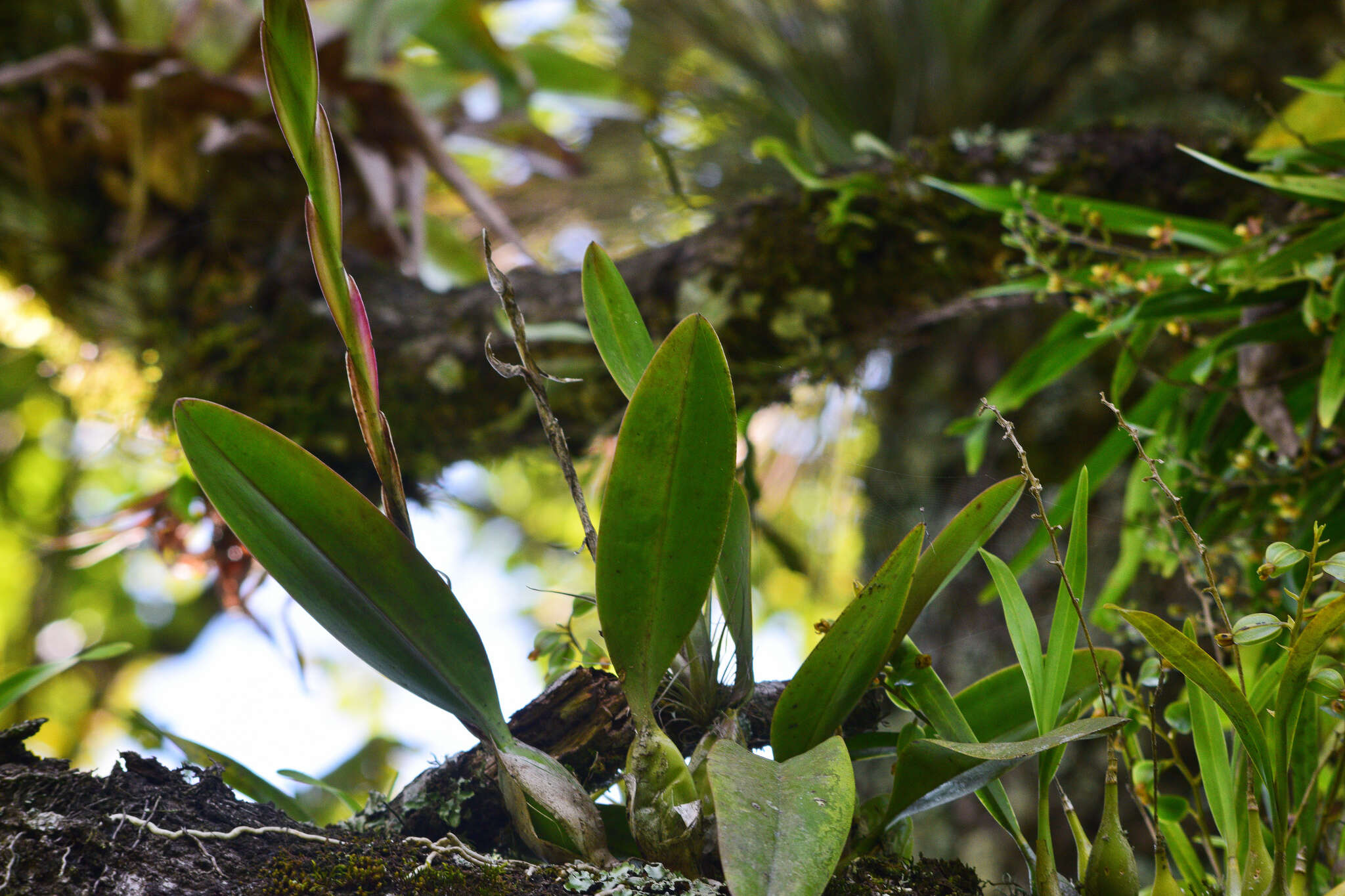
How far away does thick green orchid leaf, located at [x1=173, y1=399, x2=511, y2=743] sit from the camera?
38cm

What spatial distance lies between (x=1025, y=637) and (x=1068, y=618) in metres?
0.02

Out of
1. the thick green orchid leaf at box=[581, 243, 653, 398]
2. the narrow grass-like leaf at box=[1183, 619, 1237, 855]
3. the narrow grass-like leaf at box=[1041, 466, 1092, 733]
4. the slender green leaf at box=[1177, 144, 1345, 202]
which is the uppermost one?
the slender green leaf at box=[1177, 144, 1345, 202]

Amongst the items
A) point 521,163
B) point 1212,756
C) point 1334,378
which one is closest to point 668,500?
point 1212,756

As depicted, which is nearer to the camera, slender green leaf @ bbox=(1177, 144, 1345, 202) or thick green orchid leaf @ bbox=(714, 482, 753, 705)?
thick green orchid leaf @ bbox=(714, 482, 753, 705)

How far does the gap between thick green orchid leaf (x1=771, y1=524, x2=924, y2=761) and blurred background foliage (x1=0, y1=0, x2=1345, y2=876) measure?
10.7 inches

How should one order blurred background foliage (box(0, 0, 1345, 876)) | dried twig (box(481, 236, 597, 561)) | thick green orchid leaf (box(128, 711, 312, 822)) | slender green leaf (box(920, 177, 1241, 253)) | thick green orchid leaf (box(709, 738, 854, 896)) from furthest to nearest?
blurred background foliage (box(0, 0, 1345, 876)) < slender green leaf (box(920, 177, 1241, 253)) < thick green orchid leaf (box(128, 711, 312, 822)) < dried twig (box(481, 236, 597, 561)) < thick green orchid leaf (box(709, 738, 854, 896))

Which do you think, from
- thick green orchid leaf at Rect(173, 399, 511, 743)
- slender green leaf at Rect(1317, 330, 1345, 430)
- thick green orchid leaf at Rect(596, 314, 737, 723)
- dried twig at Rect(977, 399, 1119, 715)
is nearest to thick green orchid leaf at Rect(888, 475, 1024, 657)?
dried twig at Rect(977, 399, 1119, 715)

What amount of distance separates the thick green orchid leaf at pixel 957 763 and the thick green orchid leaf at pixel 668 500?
5.3 inches

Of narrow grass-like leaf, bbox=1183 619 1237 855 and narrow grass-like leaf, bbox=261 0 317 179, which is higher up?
narrow grass-like leaf, bbox=261 0 317 179

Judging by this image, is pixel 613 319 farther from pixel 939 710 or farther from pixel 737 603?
pixel 939 710

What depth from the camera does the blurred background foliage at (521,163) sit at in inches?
44.4

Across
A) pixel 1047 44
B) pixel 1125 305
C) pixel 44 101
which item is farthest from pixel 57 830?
pixel 1047 44

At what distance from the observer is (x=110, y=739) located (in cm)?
230

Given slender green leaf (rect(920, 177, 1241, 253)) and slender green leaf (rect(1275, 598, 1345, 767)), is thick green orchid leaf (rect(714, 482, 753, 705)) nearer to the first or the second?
slender green leaf (rect(1275, 598, 1345, 767))
